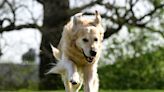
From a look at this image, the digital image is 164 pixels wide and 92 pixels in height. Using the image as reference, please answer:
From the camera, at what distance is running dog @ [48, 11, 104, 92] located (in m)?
7.72

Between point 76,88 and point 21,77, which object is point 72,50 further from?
point 21,77

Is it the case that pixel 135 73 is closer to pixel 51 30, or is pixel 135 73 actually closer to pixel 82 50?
pixel 51 30

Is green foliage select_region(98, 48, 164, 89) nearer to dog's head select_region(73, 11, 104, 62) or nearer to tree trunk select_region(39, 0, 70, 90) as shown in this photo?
tree trunk select_region(39, 0, 70, 90)

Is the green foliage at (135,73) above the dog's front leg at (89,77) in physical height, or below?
below

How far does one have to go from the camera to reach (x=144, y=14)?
23281 mm

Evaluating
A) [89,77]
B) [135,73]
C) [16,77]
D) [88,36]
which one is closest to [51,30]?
[16,77]

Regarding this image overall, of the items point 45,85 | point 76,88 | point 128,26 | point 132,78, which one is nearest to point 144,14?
point 128,26

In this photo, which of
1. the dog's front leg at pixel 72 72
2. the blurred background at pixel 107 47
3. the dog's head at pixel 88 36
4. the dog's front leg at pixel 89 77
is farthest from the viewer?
the blurred background at pixel 107 47

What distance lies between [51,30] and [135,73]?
3785 mm

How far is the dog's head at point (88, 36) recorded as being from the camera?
25.2ft

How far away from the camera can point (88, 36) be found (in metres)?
7.74

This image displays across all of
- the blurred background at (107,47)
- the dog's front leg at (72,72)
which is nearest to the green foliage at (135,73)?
the blurred background at (107,47)

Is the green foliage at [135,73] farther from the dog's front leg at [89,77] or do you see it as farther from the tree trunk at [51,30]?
the dog's front leg at [89,77]

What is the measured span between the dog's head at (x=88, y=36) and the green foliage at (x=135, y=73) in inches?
590
